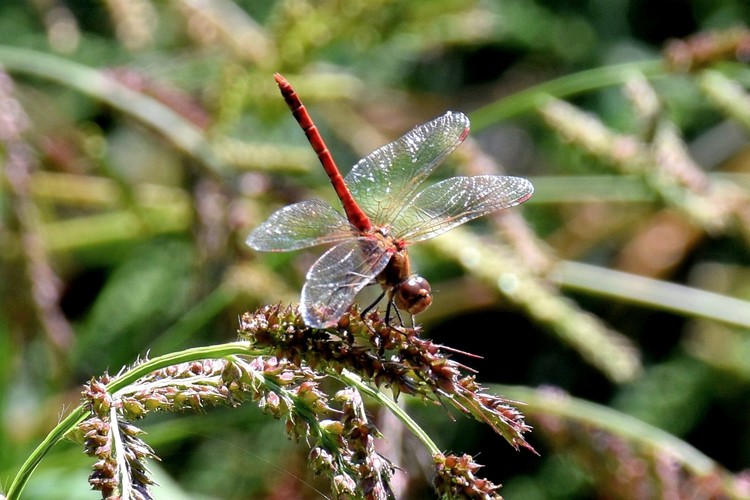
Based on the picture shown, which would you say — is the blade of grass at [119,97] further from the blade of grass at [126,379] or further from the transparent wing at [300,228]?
the blade of grass at [126,379]

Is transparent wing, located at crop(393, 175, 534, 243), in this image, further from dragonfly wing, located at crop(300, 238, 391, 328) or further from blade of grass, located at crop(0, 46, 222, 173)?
blade of grass, located at crop(0, 46, 222, 173)

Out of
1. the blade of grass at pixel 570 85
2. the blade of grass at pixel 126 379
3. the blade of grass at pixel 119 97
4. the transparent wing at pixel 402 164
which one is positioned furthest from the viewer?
the blade of grass at pixel 119 97

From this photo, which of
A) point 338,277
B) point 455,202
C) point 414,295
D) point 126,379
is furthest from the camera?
point 455,202

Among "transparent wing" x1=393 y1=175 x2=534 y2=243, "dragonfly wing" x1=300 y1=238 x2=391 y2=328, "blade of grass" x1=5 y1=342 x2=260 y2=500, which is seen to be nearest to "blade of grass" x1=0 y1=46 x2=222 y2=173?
"transparent wing" x1=393 y1=175 x2=534 y2=243

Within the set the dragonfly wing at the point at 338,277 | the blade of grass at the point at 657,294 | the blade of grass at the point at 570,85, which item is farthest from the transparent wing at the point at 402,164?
the blade of grass at the point at 657,294

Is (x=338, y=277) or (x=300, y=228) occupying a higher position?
(x=300, y=228)

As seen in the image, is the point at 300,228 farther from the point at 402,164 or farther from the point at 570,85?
the point at 570,85

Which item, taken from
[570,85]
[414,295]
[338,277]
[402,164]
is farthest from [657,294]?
[338,277]
